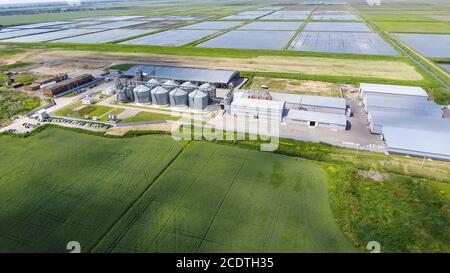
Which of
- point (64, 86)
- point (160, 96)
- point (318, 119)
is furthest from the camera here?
point (64, 86)

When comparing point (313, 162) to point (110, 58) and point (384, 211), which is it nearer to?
point (384, 211)

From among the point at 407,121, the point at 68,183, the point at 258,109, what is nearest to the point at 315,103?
the point at 258,109

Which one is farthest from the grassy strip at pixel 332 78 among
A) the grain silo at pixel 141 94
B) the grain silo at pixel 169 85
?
the grain silo at pixel 141 94

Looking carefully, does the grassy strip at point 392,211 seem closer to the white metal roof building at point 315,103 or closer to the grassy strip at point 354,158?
the grassy strip at point 354,158

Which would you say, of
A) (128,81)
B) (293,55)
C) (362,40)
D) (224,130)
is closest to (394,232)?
(224,130)

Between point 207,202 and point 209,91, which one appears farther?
point 209,91

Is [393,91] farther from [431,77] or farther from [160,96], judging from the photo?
[160,96]
